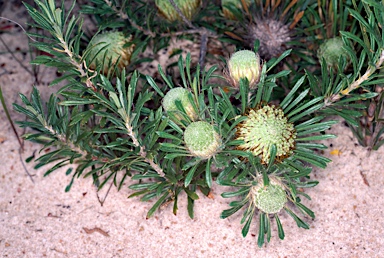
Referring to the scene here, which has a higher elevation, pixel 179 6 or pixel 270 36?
pixel 179 6

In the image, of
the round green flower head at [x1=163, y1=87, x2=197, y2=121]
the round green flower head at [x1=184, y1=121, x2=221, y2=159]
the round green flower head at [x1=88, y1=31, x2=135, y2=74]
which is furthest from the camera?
the round green flower head at [x1=88, y1=31, x2=135, y2=74]

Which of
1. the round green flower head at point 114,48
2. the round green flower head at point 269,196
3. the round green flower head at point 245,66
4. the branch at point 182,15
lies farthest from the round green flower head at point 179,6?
the round green flower head at point 269,196

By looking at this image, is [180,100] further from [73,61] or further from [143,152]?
[73,61]

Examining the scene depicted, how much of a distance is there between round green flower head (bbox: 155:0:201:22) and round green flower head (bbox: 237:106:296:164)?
1.80 feet

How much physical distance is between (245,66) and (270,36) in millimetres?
380

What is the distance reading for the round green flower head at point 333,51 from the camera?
1.47m

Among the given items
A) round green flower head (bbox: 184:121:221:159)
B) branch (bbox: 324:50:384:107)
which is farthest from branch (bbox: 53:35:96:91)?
branch (bbox: 324:50:384:107)

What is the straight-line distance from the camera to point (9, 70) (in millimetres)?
1869

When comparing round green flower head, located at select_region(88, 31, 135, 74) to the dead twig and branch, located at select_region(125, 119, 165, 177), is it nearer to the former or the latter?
branch, located at select_region(125, 119, 165, 177)

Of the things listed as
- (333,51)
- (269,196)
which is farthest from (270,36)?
(269,196)

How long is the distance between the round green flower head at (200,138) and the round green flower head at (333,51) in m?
0.51

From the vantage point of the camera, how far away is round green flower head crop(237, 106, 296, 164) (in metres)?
1.17

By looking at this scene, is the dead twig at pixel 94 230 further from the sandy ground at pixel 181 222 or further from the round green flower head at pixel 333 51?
the round green flower head at pixel 333 51

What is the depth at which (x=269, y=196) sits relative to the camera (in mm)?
1229
